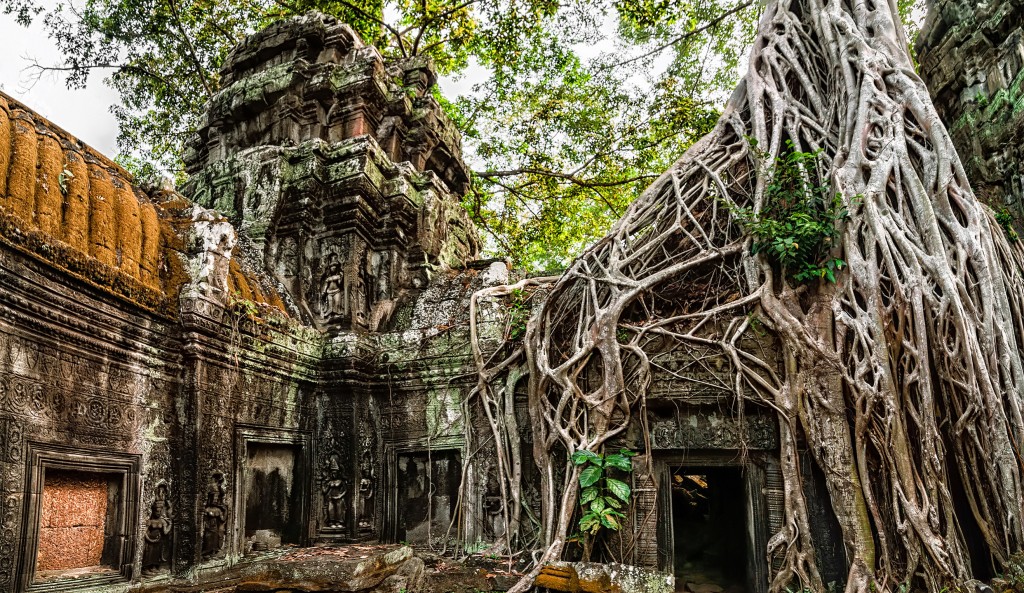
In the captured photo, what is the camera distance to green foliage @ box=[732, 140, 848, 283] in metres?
4.87

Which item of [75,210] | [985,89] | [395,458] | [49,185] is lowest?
[395,458]

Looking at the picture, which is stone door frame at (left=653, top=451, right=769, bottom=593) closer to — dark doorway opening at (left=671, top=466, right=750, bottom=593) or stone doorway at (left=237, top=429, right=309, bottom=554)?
dark doorway opening at (left=671, top=466, right=750, bottom=593)

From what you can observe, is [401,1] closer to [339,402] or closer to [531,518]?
[339,402]

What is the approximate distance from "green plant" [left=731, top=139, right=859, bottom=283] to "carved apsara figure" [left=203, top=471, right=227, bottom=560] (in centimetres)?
468

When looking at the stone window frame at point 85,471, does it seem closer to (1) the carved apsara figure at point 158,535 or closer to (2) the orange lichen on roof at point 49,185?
(1) the carved apsara figure at point 158,535

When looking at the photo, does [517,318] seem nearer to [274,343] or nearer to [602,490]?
[602,490]

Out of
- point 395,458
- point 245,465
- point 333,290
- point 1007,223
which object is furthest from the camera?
point 333,290

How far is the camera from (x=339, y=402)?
6172mm

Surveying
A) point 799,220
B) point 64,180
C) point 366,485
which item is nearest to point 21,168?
point 64,180

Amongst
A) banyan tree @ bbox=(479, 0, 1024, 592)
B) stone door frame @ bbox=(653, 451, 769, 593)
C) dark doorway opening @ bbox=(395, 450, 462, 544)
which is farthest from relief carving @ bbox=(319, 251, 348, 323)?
stone door frame @ bbox=(653, 451, 769, 593)

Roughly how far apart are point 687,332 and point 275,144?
18.5 ft

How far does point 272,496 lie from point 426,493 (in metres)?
1.42

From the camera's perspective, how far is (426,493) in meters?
6.06

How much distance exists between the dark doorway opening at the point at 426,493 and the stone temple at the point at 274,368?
0.02 meters
